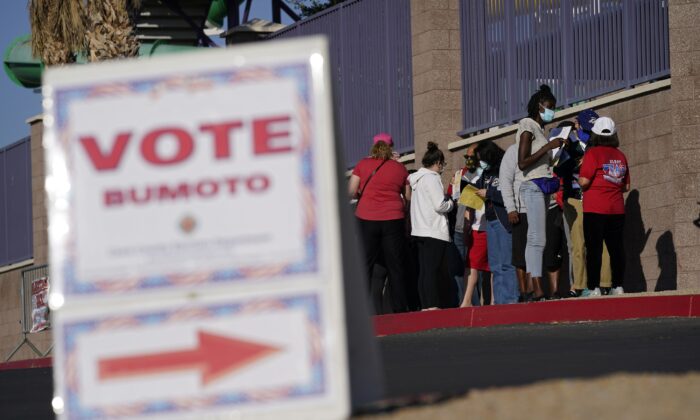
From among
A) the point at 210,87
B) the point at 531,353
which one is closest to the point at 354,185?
the point at 531,353

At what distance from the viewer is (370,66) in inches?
890

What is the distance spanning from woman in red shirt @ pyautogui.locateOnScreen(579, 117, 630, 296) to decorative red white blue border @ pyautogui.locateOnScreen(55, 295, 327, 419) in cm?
924

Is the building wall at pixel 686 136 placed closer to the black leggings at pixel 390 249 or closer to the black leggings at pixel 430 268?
the black leggings at pixel 430 268

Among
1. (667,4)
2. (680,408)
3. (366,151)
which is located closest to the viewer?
(680,408)

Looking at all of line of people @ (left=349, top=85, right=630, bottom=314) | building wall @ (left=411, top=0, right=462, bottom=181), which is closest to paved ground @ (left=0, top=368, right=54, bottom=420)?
line of people @ (left=349, top=85, right=630, bottom=314)

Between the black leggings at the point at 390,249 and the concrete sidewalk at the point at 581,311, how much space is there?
117 cm

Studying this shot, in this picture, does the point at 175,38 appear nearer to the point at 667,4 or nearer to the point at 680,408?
the point at 667,4

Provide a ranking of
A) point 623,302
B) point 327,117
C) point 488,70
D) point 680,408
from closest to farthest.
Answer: point 327,117 → point 680,408 → point 623,302 → point 488,70

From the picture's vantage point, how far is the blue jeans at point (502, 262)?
15305 mm

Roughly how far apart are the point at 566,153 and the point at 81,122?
992cm

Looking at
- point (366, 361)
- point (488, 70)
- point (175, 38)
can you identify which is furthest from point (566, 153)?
point (175, 38)

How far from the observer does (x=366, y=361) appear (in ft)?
17.7

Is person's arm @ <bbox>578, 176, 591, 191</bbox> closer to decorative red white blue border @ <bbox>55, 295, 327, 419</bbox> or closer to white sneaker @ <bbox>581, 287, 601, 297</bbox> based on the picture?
white sneaker @ <bbox>581, 287, 601, 297</bbox>

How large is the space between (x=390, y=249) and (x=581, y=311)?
274 cm
